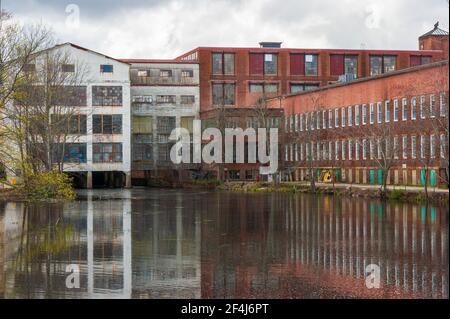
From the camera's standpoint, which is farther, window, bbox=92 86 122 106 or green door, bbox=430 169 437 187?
window, bbox=92 86 122 106

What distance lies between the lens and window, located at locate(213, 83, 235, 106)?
104062mm

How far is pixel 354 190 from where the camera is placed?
209 ft

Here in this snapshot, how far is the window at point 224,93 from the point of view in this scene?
4097 inches

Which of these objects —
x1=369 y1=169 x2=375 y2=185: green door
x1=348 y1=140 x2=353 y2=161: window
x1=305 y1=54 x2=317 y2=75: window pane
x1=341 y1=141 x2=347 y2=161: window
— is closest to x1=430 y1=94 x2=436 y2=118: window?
x1=369 y1=169 x2=375 y2=185: green door

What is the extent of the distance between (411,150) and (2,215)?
35.9 metres

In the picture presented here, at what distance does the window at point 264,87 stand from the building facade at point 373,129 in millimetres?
6108

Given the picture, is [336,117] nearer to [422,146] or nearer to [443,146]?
[422,146]

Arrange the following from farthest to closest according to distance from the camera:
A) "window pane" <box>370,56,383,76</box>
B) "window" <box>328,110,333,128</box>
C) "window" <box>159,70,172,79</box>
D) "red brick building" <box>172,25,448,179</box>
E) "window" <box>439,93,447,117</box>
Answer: "window pane" <box>370,56,383,76</box> < "red brick building" <box>172,25,448,179</box> < "window" <box>159,70,172,79</box> < "window" <box>328,110,333,128</box> < "window" <box>439,93,447,117</box>

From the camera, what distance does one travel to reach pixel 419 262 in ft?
74.3

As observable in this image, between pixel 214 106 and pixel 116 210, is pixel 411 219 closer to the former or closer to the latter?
pixel 116 210

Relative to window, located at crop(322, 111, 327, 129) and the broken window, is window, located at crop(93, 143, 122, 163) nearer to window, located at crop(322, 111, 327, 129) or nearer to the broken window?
the broken window

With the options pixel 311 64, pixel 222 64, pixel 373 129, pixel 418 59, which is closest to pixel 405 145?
pixel 373 129

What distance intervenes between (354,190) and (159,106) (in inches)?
1680
